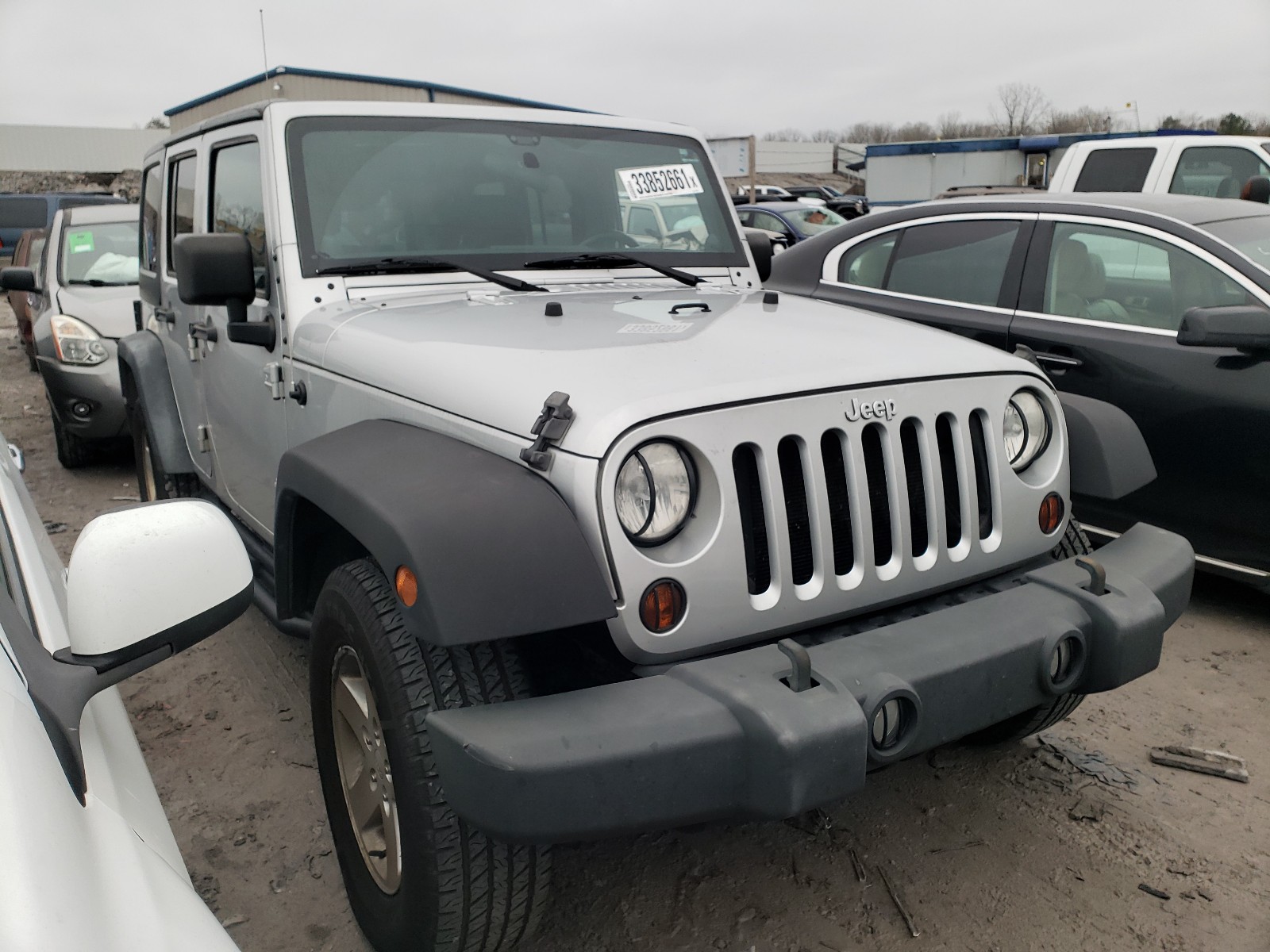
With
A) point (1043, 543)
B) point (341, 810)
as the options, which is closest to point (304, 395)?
point (341, 810)

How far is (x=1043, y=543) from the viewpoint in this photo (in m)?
2.43

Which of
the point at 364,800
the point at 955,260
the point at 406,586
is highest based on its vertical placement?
the point at 955,260

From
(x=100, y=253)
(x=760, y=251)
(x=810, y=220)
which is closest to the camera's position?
(x=760, y=251)

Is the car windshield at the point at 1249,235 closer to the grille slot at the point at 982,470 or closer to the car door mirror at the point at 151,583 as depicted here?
the grille slot at the point at 982,470

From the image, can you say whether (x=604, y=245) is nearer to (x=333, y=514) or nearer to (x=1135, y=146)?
(x=333, y=514)

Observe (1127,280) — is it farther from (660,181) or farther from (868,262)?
(660,181)

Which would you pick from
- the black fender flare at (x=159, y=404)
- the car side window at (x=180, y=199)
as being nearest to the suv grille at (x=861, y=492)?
the car side window at (x=180, y=199)

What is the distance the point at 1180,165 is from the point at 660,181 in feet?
18.0

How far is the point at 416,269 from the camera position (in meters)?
2.98

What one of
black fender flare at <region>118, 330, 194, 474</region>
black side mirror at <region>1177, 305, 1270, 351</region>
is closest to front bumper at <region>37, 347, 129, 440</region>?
black fender flare at <region>118, 330, 194, 474</region>

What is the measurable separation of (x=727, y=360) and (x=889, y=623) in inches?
26.2

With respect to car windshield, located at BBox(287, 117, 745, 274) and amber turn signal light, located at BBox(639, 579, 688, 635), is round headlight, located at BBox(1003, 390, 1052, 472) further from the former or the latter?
car windshield, located at BBox(287, 117, 745, 274)

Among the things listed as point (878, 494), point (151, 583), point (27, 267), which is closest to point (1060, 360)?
point (878, 494)

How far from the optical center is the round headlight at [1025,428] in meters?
2.41
